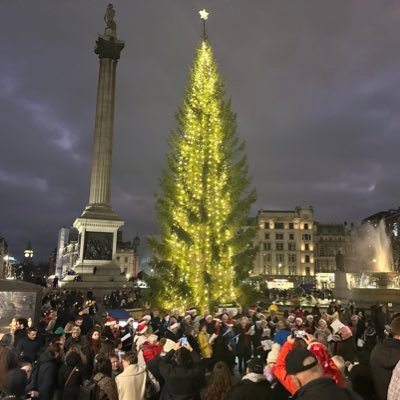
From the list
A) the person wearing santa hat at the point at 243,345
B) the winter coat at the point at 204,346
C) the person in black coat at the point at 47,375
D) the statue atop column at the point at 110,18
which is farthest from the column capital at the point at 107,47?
the person in black coat at the point at 47,375

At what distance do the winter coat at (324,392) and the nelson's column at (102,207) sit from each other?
3667cm

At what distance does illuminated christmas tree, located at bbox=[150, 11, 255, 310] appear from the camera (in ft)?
72.7

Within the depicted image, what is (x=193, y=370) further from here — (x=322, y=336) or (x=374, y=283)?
(x=374, y=283)

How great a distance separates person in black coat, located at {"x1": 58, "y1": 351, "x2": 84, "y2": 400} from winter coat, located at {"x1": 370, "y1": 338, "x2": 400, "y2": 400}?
4.99 meters

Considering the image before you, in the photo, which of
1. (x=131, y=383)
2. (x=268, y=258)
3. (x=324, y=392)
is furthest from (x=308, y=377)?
(x=268, y=258)

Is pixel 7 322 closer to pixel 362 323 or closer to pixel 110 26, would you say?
pixel 362 323

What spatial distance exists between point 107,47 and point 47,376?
4972 cm

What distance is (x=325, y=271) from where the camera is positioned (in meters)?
99.1

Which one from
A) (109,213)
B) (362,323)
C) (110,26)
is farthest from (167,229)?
(110,26)

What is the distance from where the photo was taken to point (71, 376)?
22.4 feet

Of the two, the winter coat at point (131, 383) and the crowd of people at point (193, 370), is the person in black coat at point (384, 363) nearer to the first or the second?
the crowd of people at point (193, 370)

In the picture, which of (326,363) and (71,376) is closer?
(326,363)

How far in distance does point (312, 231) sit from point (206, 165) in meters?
79.3

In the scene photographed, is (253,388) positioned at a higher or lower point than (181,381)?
higher
